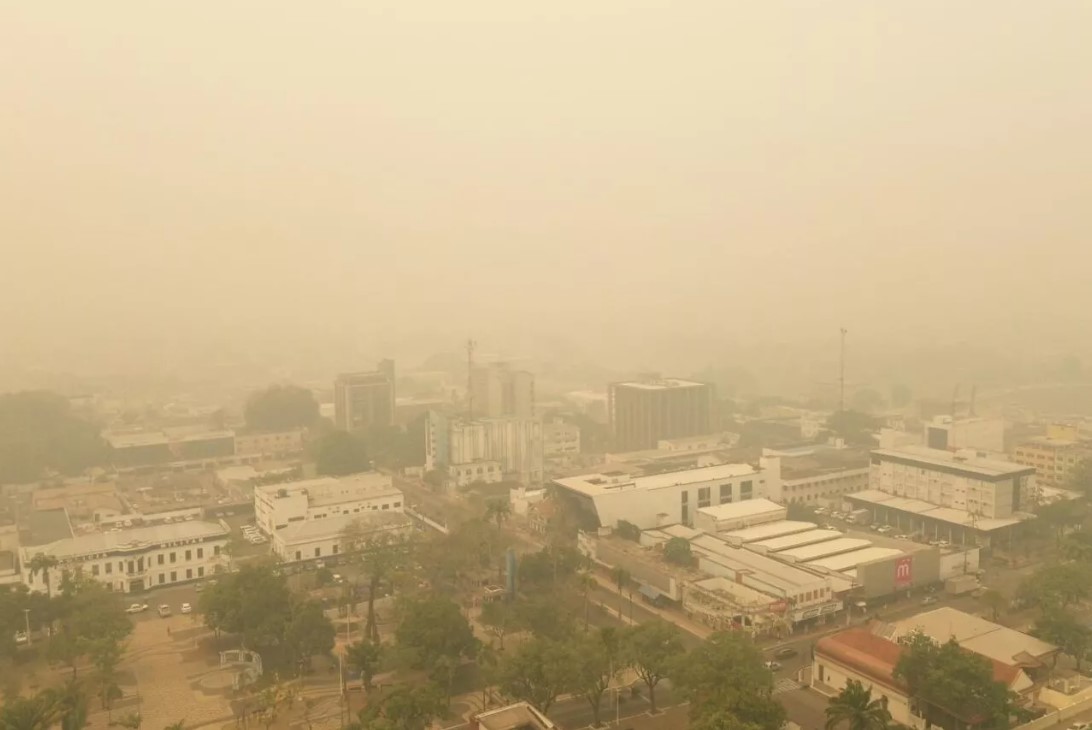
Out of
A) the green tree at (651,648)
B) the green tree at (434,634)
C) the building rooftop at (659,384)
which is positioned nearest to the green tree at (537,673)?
the green tree at (651,648)

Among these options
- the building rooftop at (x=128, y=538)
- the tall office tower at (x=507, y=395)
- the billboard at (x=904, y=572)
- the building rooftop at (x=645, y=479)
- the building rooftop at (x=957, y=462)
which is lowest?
the billboard at (x=904, y=572)

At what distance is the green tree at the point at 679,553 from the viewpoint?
10625 mm

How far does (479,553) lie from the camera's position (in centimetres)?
1052

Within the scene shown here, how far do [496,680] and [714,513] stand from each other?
20.8 feet

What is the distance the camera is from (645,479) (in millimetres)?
13711

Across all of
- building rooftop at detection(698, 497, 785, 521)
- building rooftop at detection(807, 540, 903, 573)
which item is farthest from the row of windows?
building rooftop at detection(807, 540, 903, 573)

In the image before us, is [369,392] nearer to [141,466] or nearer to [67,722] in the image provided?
[141,466]

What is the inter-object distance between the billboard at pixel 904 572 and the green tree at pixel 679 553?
92.3 inches

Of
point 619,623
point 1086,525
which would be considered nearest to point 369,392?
point 619,623

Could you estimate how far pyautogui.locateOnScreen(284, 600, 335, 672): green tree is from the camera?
25.9 ft

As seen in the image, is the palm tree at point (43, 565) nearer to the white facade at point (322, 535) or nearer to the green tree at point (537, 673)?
the white facade at point (322, 535)

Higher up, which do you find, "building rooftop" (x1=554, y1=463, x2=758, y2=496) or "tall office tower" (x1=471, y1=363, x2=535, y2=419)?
"tall office tower" (x1=471, y1=363, x2=535, y2=419)

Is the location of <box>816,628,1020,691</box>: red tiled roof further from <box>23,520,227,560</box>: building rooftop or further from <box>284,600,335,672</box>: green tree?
<box>23,520,227,560</box>: building rooftop

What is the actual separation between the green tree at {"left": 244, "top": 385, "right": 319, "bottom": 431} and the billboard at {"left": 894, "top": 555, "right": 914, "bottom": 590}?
586 inches
